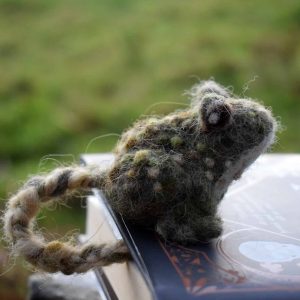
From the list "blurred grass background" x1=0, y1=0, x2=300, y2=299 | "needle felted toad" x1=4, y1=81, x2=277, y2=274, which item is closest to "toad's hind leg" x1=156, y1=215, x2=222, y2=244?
"needle felted toad" x1=4, y1=81, x2=277, y2=274

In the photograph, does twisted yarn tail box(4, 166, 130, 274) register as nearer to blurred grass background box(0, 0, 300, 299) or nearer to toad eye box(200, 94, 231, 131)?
toad eye box(200, 94, 231, 131)

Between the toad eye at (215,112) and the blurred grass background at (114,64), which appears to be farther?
the blurred grass background at (114,64)

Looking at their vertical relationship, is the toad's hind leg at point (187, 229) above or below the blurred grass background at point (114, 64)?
below

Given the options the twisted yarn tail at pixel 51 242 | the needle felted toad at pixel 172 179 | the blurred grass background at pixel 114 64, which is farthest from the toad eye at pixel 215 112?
the blurred grass background at pixel 114 64

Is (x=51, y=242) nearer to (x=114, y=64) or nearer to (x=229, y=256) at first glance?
(x=229, y=256)

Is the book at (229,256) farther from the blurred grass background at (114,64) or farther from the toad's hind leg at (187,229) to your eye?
the blurred grass background at (114,64)

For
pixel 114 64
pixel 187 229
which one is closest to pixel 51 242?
pixel 187 229
